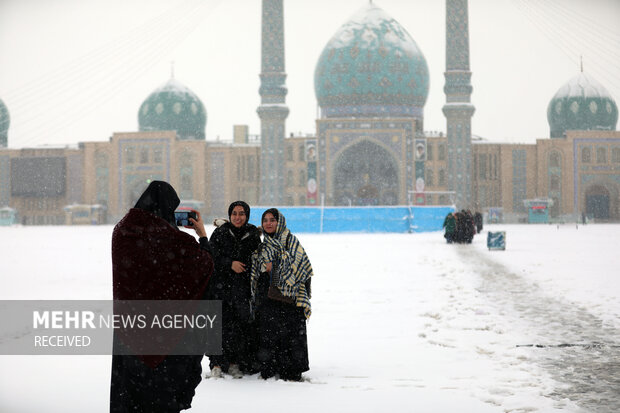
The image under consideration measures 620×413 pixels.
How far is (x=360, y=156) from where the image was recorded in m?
40.9

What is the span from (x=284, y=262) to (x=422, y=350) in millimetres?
1479

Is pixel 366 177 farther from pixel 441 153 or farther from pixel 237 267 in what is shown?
pixel 237 267

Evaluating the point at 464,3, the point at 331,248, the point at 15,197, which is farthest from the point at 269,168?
the point at 331,248

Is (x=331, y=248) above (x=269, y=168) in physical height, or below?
below

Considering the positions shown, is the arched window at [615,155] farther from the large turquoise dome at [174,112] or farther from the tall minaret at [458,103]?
the large turquoise dome at [174,112]

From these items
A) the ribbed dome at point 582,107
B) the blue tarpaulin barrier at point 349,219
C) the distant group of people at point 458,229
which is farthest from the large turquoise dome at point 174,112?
the distant group of people at point 458,229

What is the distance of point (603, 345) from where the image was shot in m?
6.05

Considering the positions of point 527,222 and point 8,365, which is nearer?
point 8,365

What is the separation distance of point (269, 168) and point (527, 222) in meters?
13.2

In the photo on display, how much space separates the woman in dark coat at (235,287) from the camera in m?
5.09

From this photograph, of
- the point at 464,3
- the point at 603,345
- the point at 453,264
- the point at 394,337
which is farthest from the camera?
the point at 464,3

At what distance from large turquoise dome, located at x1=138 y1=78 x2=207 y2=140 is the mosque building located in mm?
78

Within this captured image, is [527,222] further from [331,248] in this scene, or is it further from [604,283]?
[604,283]

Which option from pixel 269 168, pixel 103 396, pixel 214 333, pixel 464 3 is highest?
pixel 464 3
